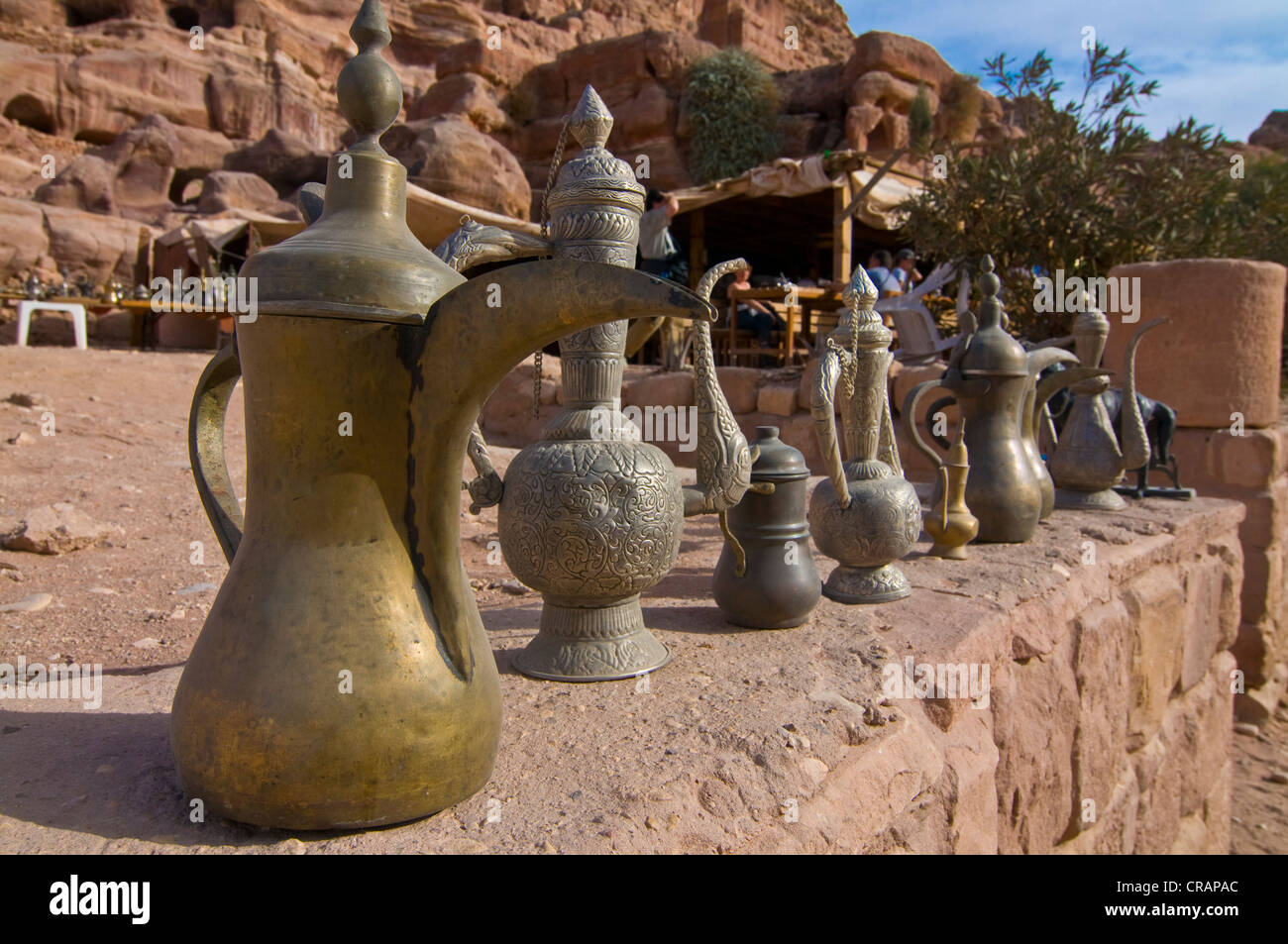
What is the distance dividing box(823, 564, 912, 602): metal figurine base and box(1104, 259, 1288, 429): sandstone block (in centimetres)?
365

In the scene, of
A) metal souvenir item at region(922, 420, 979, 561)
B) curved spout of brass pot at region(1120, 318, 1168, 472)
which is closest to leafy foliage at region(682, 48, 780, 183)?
curved spout of brass pot at region(1120, 318, 1168, 472)

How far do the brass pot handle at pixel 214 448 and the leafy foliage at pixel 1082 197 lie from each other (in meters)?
7.50

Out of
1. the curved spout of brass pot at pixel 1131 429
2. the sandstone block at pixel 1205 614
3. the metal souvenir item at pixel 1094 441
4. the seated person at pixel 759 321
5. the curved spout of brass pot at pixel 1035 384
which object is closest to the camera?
the curved spout of brass pot at pixel 1035 384

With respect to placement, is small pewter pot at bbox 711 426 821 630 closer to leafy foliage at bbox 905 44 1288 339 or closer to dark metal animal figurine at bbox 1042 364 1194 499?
dark metal animal figurine at bbox 1042 364 1194 499

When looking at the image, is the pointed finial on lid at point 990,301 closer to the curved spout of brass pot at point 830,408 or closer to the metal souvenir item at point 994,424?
the metal souvenir item at point 994,424

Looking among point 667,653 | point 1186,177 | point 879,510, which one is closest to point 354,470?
point 667,653

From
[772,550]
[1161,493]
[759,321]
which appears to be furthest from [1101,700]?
[759,321]

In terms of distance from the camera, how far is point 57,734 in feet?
4.84

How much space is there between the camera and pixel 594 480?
1845 mm

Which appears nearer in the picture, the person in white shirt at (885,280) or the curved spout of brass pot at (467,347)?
the curved spout of brass pot at (467,347)

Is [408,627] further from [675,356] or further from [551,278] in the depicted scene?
[675,356]

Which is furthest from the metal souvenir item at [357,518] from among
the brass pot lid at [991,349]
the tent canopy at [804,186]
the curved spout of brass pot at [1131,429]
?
the tent canopy at [804,186]

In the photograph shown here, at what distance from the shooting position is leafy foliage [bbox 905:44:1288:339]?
754cm

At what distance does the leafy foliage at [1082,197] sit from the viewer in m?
7.54
